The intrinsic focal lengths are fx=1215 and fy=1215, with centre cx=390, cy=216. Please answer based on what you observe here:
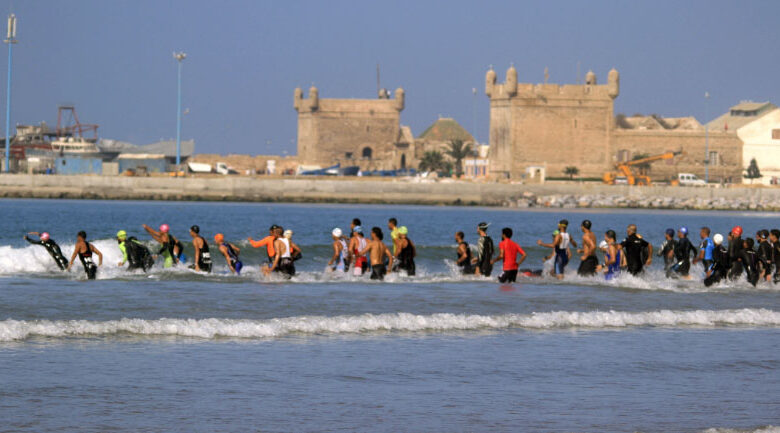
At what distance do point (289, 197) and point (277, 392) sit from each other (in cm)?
6533

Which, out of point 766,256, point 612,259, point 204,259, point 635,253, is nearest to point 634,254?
point 635,253

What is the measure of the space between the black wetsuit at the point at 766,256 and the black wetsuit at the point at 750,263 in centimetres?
9

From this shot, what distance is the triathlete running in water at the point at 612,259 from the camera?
1816cm

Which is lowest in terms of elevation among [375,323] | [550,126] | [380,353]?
[380,353]

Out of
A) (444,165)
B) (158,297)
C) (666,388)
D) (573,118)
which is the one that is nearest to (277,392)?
(666,388)

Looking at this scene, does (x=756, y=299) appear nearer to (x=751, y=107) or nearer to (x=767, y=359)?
(x=767, y=359)

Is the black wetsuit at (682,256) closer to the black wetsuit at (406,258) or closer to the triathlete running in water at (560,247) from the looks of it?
the triathlete running in water at (560,247)

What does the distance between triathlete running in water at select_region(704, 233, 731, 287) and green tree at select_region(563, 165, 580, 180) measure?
67.7 meters

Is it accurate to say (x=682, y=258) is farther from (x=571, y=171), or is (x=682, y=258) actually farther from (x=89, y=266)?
(x=571, y=171)

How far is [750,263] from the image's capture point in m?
17.7

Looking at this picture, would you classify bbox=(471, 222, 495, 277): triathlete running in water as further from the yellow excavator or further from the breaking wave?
the yellow excavator

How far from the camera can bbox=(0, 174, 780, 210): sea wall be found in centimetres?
7162

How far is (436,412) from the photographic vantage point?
8.69 meters

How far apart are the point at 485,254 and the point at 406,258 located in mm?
1212
